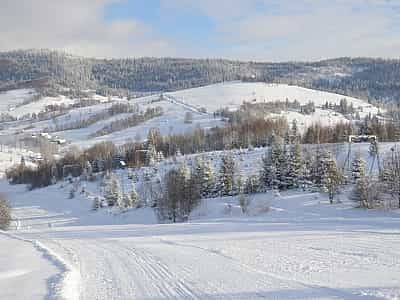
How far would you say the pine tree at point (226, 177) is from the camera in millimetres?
62969

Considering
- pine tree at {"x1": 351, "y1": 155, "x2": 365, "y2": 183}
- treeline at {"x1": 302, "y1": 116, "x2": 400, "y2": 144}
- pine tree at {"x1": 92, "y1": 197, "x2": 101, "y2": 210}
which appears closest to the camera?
pine tree at {"x1": 351, "y1": 155, "x2": 365, "y2": 183}

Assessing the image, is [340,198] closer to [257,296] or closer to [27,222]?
[257,296]

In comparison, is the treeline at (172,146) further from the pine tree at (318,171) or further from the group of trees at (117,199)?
the pine tree at (318,171)

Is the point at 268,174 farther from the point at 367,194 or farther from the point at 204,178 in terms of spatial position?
the point at 367,194

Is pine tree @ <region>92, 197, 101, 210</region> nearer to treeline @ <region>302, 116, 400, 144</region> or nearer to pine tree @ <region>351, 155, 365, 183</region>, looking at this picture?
pine tree @ <region>351, 155, 365, 183</region>

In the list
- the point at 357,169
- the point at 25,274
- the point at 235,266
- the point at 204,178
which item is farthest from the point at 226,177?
the point at 25,274

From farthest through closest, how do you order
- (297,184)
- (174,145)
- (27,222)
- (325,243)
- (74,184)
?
(174,145) → (74,184) → (27,222) → (297,184) → (325,243)

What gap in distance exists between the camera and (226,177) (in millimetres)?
63969

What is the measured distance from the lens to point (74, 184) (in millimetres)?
110812

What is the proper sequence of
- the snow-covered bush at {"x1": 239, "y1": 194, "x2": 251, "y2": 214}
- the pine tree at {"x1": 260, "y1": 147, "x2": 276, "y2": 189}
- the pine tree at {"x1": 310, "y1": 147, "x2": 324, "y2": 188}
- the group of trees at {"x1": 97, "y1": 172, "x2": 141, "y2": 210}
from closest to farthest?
the snow-covered bush at {"x1": 239, "y1": 194, "x2": 251, "y2": 214} < the pine tree at {"x1": 310, "y1": 147, "x2": 324, "y2": 188} < the pine tree at {"x1": 260, "y1": 147, "x2": 276, "y2": 189} < the group of trees at {"x1": 97, "y1": 172, "x2": 141, "y2": 210}

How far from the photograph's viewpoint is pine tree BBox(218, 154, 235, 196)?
6297 cm

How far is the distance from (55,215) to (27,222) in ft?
21.8

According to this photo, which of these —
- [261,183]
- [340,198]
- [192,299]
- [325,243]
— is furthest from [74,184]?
[192,299]

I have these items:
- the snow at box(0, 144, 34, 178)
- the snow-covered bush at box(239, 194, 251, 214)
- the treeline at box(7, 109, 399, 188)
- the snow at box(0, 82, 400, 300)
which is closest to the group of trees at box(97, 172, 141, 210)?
the snow-covered bush at box(239, 194, 251, 214)
